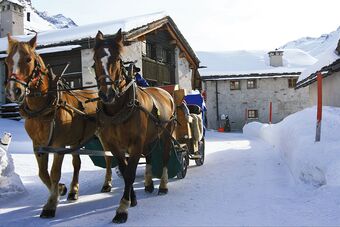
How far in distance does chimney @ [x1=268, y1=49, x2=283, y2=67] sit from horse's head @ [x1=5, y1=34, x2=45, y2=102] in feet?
105

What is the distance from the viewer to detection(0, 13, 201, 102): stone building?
15539mm

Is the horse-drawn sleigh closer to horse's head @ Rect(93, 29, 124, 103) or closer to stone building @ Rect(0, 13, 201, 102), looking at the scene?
horse's head @ Rect(93, 29, 124, 103)

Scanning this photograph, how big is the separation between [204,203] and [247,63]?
106 ft

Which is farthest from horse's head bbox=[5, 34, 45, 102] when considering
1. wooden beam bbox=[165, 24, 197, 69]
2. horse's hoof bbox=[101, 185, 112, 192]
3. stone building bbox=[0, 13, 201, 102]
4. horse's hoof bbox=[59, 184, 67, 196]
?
wooden beam bbox=[165, 24, 197, 69]

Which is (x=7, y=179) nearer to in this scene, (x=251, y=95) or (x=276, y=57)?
(x=251, y=95)

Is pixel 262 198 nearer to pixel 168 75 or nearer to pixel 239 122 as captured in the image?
pixel 168 75

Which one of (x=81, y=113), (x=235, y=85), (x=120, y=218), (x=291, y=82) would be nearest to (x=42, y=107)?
(x=81, y=113)

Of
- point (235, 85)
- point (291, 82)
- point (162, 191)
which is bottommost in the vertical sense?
point (162, 191)

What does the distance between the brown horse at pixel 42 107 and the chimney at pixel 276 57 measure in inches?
1230

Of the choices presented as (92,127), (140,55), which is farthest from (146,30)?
(92,127)

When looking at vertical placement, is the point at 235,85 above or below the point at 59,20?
below

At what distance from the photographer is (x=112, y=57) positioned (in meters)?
4.36

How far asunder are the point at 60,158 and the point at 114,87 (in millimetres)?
1312

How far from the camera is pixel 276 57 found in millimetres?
34344
